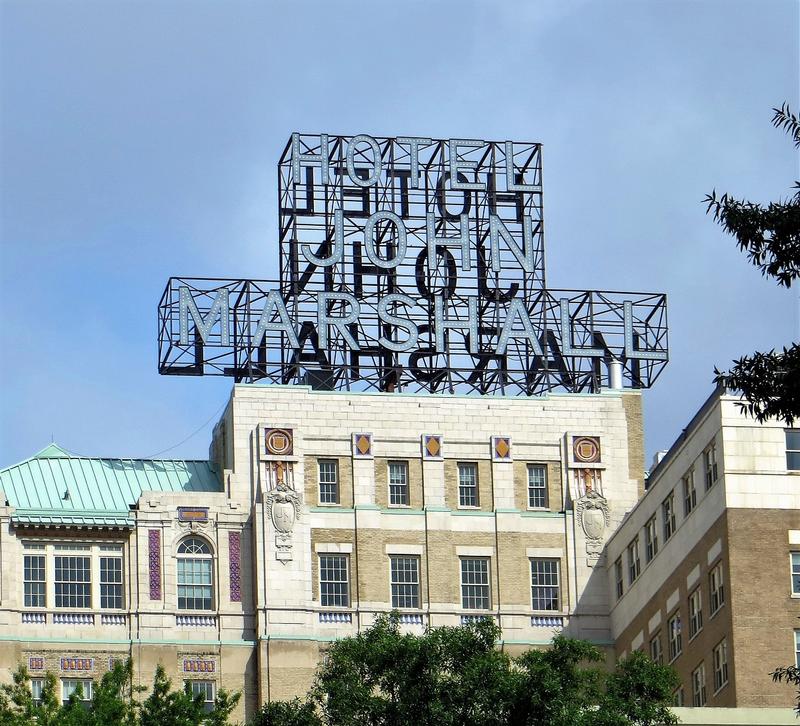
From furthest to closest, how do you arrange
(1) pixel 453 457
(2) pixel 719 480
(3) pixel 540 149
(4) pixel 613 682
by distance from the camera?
(3) pixel 540 149 → (1) pixel 453 457 → (2) pixel 719 480 → (4) pixel 613 682

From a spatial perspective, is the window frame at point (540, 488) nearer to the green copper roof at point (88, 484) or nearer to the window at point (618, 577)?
the window at point (618, 577)

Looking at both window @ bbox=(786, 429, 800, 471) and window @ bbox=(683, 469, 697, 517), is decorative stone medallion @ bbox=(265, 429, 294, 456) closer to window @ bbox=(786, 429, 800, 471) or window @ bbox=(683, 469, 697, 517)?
window @ bbox=(683, 469, 697, 517)

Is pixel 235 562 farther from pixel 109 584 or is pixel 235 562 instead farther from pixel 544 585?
pixel 544 585

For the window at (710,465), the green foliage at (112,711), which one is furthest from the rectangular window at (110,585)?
the window at (710,465)

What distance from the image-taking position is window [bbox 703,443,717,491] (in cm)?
11900

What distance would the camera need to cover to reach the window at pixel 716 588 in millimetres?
117188

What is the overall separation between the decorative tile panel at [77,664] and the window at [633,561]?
85.9 ft

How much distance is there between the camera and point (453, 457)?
5448 inches

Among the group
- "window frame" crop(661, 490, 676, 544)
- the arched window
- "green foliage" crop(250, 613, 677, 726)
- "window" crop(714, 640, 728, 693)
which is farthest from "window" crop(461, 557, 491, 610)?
"green foliage" crop(250, 613, 677, 726)

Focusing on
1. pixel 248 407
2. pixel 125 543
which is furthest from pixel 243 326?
pixel 125 543

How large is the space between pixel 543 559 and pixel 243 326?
19.3 meters

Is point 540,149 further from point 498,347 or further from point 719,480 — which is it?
point 719,480

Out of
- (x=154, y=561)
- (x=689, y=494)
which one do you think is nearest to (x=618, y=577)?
(x=689, y=494)

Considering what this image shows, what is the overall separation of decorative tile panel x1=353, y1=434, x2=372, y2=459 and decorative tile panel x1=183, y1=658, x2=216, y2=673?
12969mm
